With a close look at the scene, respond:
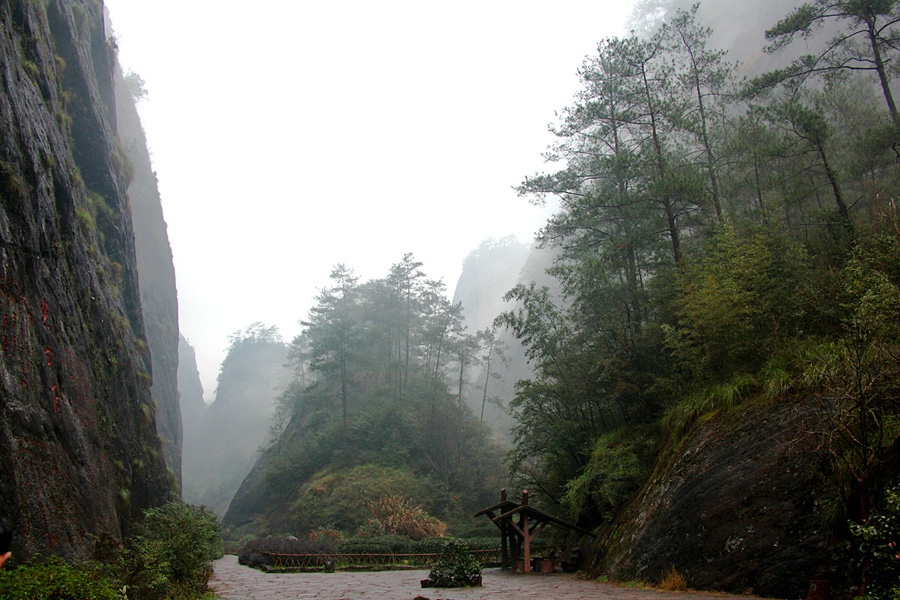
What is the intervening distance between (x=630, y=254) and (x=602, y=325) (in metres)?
2.64

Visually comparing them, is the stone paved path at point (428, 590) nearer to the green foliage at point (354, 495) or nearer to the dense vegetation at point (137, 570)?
the dense vegetation at point (137, 570)

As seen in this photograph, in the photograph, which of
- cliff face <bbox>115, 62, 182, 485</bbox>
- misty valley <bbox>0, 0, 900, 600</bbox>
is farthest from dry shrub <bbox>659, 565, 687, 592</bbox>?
A: cliff face <bbox>115, 62, 182, 485</bbox>

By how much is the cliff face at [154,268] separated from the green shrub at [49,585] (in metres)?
35.9

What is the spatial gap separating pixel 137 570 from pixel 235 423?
74302 mm

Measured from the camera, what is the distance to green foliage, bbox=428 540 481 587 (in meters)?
10.8

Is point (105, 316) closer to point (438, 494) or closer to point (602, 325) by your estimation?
point (602, 325)

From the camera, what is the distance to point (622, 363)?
13023 millimetres

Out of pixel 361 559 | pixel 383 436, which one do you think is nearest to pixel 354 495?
pixel 383 436

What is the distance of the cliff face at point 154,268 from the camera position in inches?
1517

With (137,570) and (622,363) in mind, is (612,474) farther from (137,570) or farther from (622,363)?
(137,570)

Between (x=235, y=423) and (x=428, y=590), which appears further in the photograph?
(x=235, y=423)

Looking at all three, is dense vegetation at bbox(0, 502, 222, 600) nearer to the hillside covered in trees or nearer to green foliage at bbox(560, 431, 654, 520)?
the hillside covered in trees

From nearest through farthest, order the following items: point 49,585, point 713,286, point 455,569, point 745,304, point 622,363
A: point 49,585
point 745,304
point 713,286
point 455,569
point 622,363

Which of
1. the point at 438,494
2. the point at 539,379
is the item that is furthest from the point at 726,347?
the point at 438,494
